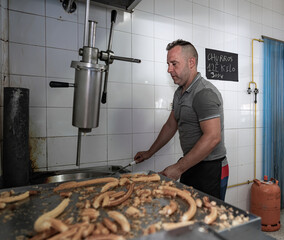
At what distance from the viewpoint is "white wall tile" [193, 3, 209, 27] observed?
2080mm

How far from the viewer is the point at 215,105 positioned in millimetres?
1330

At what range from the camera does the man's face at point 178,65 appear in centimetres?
150

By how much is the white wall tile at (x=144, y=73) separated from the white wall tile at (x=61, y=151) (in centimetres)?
70

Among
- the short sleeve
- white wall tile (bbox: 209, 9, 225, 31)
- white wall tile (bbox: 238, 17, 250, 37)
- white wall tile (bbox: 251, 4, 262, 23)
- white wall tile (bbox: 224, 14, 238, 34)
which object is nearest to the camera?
the short sleeve

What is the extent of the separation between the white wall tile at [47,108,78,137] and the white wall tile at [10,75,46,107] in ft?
0.27

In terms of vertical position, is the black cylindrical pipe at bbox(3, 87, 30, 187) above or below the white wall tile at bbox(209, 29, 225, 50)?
below

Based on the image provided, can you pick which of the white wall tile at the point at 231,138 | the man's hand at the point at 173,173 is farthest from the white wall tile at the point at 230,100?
the man's hand at the point at 173,173

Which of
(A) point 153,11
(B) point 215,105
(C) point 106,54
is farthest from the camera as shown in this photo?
(A) point 153,11

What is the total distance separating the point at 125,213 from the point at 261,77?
2535 millimetres

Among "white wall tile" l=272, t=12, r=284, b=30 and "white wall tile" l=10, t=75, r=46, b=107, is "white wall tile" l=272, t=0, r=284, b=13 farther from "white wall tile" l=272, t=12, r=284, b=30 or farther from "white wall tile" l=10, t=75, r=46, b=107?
"white wall tile" l=10, t=75, r=46, b=107

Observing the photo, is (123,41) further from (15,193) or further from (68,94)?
(15,193)

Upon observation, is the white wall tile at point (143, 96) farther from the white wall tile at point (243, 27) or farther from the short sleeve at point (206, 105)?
the white wall tile at point (243, 27)

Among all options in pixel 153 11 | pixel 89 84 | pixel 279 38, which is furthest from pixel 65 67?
pixel 279 38

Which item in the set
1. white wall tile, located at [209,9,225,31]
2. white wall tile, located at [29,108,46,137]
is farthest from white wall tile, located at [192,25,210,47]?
white wall tile, located at [29,108,46,137]
